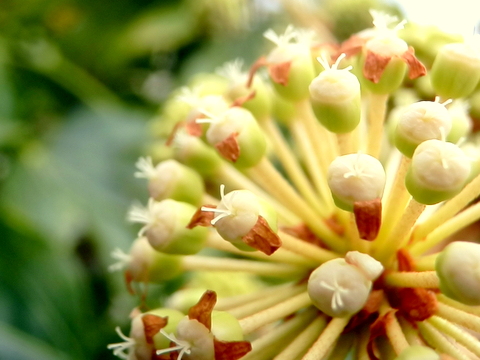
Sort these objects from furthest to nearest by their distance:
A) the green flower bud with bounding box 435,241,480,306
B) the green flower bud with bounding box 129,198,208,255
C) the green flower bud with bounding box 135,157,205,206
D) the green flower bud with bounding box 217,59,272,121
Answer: the green flower bud with bounding box 217,59,272,121, the green flower bud with bounding box 135,157,205,206, the green flower bud with bounding box 129,198,208,255, the green flower bud with bounding box 435,241,480,306

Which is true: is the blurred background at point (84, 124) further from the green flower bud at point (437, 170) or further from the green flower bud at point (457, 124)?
the green flower bud at point (437, 170)

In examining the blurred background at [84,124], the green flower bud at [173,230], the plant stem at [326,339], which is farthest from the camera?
the blurred background at [84,124]

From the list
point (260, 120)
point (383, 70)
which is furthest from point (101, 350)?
point (383, 70)

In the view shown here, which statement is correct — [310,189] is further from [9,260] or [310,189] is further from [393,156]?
[9,260]

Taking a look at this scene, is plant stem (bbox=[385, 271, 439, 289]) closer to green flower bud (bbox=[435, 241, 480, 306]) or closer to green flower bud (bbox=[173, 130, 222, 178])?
green flower bud (bbox=[435, 241, 480, 306])

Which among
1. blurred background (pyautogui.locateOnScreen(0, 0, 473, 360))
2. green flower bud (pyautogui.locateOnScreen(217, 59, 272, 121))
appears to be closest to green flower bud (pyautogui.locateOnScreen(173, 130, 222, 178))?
green flower bud (pyautogui.locateOnScreen(217, 59, 272, 121))

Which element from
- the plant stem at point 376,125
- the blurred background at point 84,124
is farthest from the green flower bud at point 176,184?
the blurred background at point 84,124
